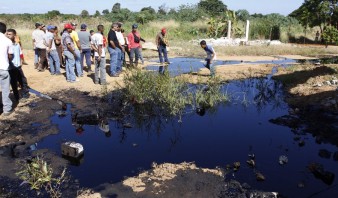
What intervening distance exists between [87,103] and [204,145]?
3.25 metres

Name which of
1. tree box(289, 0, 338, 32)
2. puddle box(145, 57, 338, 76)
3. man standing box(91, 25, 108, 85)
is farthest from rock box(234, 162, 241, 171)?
tree box(289, 0, 338, 32)

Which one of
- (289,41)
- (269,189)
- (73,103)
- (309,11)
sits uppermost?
(309,11)

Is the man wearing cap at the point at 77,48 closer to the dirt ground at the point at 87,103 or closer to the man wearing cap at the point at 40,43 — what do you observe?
the dirt ground at the point at 87,103

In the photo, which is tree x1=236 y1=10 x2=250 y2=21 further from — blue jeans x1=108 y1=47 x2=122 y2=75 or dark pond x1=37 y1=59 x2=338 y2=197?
dark pond x1=37 y1=59 x2=338 y2=197

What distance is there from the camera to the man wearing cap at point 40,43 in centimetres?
934

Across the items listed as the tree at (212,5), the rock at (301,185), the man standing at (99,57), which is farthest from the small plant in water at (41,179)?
the tree at (212,5)

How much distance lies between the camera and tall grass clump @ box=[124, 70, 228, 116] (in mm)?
6512

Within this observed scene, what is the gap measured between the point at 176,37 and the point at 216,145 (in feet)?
58.2

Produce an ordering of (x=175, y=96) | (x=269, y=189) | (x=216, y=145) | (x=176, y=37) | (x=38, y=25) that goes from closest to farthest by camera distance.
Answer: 1. (x=269, y=189)
2. (x=216, y=145)
3. (x=175, y=96)
4. (x=38, y=25)
5. (x=176, y=37)

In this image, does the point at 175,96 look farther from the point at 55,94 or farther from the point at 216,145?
the point at 55,94

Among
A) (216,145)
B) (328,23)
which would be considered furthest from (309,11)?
(216,145)

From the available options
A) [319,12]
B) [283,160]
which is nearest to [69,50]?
[283,160]

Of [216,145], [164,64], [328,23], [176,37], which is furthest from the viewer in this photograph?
[176,37]

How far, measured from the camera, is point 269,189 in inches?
147
